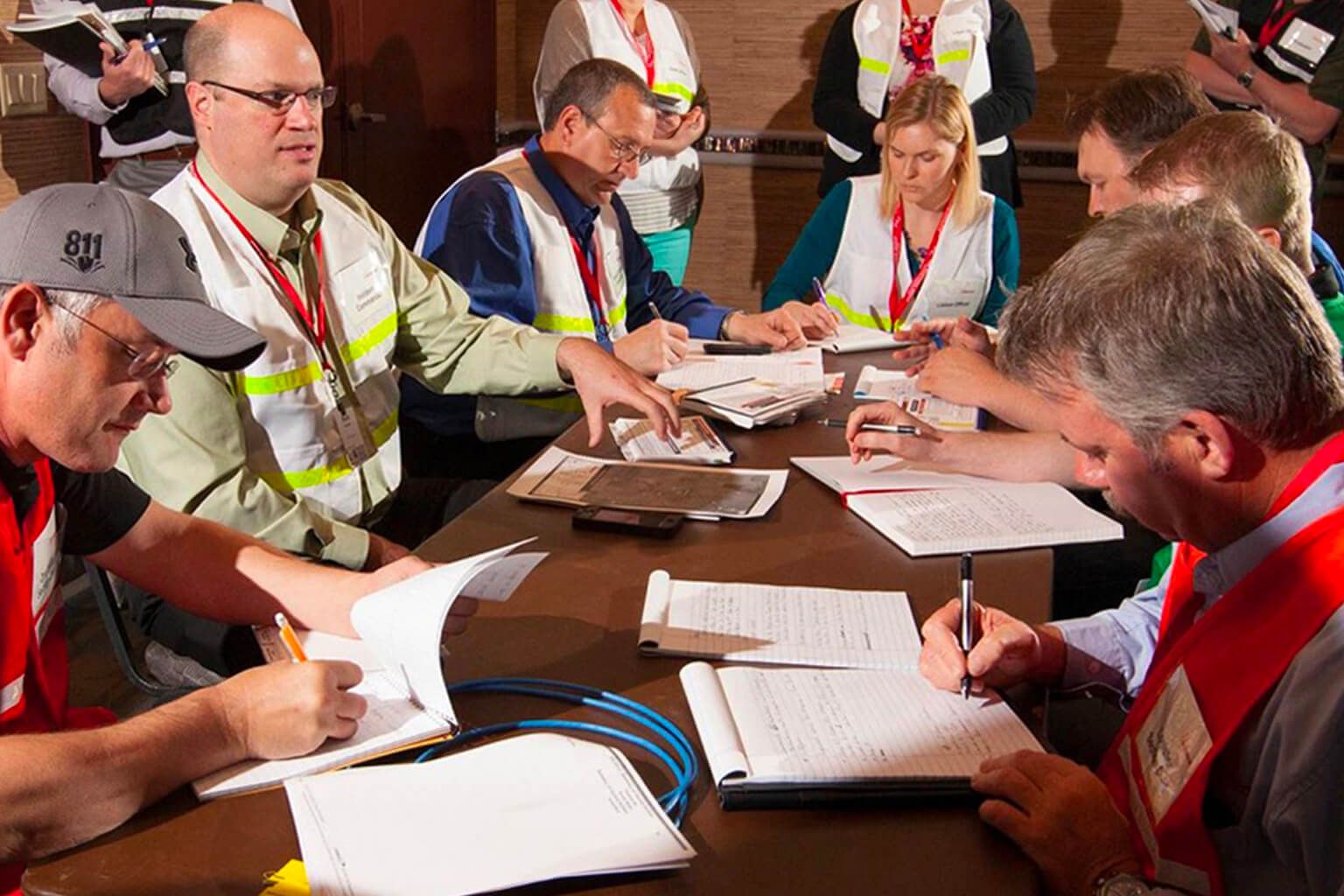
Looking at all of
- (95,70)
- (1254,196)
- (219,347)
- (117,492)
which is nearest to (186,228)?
(117,492)

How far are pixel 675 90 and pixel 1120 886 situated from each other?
389 centimetres

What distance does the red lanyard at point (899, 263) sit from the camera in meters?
3.64

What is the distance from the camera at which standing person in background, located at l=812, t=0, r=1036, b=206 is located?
4625 millimetres

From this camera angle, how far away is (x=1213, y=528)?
1310 mm

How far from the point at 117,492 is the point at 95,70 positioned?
1793mm

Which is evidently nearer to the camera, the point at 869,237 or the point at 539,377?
the point at 539,377

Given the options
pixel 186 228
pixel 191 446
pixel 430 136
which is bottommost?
pixel 430 136

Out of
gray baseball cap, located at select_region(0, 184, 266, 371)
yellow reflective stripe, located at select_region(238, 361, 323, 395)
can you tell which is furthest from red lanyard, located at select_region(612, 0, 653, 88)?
gray baseball cap, located at select_region(0, 184, 266, 371)

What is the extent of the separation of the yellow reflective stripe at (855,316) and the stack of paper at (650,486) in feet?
5.12

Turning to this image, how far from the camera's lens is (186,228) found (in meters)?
2.18

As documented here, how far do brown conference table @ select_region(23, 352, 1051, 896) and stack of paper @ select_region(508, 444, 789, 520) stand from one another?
0.09ft

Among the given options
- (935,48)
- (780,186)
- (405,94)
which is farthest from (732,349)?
(780,186)

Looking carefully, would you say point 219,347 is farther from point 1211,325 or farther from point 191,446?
point 1211,325

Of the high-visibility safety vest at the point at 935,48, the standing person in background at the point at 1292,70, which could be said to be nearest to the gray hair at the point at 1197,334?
the standing person in background at the point at 1292,70
